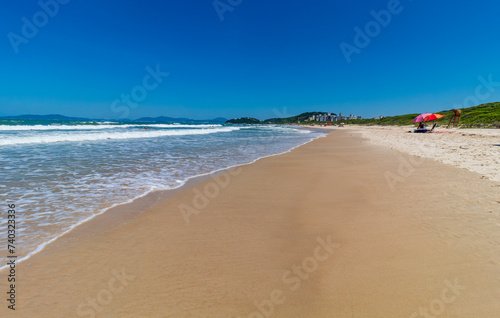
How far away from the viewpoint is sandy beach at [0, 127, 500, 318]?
8.15 ft

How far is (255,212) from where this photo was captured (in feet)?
16.9

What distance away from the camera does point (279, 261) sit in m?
3.27

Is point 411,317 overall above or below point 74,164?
below

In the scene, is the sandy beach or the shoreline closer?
the sandy beach

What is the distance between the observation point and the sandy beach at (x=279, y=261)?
2.48 metres

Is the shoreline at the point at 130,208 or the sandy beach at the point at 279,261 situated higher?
the shoreline at the point at 130,208

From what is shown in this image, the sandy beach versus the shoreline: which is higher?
the shoreline

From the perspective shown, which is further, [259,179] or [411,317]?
[259,179]

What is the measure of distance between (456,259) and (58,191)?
8429mm

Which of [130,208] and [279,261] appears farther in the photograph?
[130,208]

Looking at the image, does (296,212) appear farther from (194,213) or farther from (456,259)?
(456,259)

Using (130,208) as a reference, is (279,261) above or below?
below

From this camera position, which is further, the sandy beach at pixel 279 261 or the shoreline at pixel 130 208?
the shoreline at pixel 130 208

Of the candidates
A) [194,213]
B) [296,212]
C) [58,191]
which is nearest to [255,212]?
[296,212]
